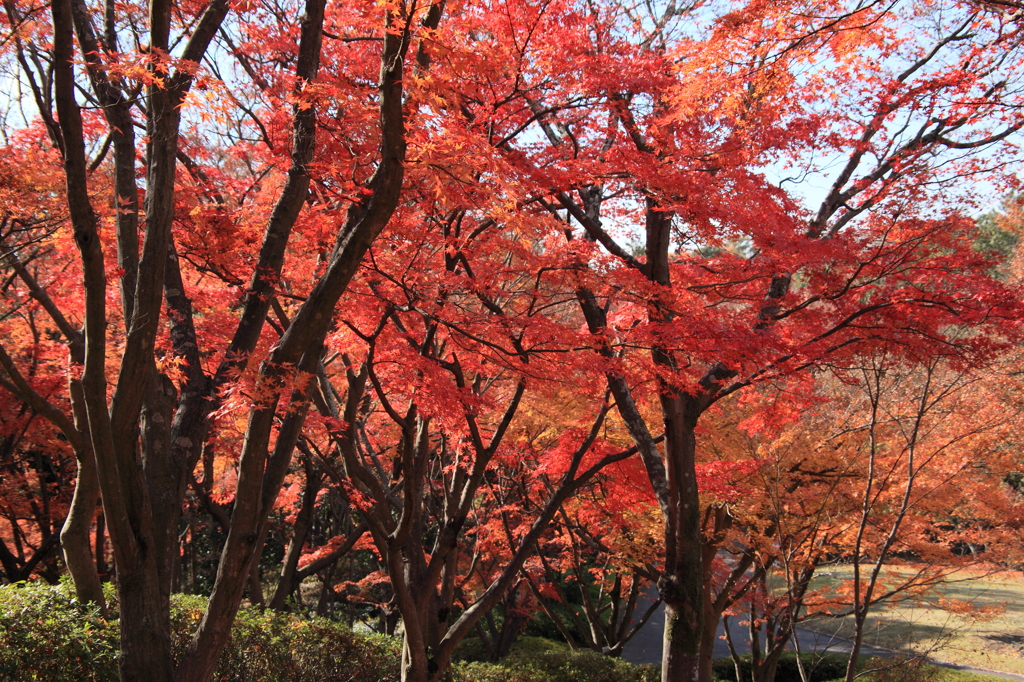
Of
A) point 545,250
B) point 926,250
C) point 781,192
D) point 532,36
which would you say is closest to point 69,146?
point 532,36

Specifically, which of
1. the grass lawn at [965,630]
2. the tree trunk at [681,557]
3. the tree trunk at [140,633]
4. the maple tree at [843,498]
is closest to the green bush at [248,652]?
the tree trunk at [140,633]

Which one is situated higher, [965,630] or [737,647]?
[965,630]

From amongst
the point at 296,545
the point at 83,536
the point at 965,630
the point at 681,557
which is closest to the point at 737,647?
the point at 965,630

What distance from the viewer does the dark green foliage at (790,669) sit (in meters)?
12.5

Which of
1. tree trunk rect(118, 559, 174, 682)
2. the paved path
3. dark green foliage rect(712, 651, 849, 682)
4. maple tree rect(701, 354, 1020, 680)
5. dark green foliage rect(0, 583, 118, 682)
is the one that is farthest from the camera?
the paved path

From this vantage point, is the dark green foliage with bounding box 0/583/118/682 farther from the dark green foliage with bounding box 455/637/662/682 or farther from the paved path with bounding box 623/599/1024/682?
the paved path with bounding box 623/599/1024/682

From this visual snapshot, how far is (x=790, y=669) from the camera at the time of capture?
12.9 metres

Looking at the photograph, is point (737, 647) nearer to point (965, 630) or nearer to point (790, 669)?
point (790, 669)

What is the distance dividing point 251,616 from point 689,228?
239 inches

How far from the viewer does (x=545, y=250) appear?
24.6 feet

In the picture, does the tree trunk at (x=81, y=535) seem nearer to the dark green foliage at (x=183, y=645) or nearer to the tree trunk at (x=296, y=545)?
the dark green foliage at (x=183, y=645)

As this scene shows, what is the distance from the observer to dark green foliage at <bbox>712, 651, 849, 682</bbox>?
41.1ft

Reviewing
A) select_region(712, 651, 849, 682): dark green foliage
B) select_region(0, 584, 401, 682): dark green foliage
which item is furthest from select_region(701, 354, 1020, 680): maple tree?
select_region(0, 584, 401, 682): dark green foliage

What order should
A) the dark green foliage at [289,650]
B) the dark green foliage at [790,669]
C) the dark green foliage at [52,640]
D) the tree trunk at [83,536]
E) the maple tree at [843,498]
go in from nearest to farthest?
1. the dark green foliage at [52,640]
2. the tree trunk at [83,536]
3. the dark green foliage at [289,650]
4. the maple tree at [843,498]
5. the dark green foliage at [790,669]
